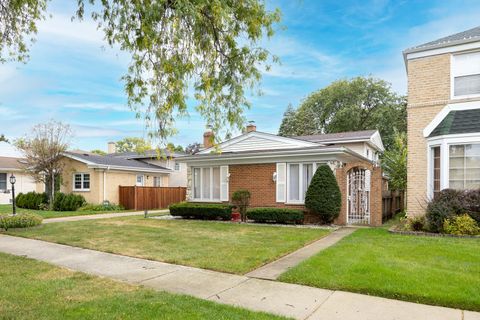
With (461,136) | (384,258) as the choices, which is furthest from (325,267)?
(461,136)

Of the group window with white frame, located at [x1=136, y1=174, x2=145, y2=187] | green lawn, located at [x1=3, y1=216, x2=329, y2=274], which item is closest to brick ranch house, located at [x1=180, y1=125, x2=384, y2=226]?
green lawn, located at [x1=3, y1=216, x2=329, y2=274]

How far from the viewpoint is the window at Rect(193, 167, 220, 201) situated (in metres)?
18.1

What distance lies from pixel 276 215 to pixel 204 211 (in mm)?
3745

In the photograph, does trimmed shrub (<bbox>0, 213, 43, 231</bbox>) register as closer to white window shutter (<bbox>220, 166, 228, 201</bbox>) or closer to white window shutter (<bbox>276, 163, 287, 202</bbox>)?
white window shutter (<bbox>220, 166, 228, 201</bbox>)

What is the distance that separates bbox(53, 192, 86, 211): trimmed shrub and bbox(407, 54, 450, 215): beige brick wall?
63.8 feet

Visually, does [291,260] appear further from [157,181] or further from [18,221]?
[157,181]

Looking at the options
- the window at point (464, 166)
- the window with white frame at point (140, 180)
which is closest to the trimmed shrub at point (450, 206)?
the window at point (464, 166)

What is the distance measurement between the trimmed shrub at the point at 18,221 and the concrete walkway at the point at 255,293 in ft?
19.4

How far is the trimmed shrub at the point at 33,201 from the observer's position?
23.8 meters

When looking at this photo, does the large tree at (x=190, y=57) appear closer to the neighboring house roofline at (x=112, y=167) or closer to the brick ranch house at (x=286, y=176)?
the brick ranch house at (x=286, y=176)

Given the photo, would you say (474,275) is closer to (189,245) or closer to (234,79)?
(234,79)

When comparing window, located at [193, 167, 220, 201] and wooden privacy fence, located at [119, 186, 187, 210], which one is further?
wooden privacy fence, located at [119, 186, 187, 210]

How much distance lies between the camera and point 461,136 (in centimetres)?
1121

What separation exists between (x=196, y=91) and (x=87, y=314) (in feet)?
11.4
